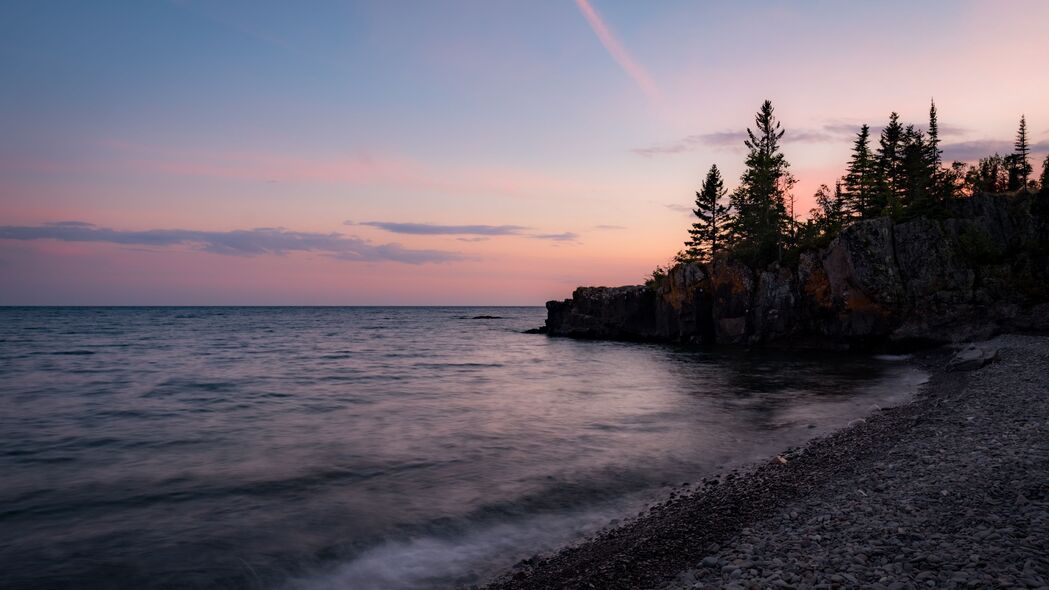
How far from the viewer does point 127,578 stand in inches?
398

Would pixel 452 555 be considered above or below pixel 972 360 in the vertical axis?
below

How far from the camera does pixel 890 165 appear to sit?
6912cm

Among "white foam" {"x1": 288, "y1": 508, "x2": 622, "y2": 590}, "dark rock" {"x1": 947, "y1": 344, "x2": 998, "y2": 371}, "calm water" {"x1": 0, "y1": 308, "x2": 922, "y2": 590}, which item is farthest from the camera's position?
"dark rock" {"x1": 947, "y1": 344, "x2": 998, "y2": 371}

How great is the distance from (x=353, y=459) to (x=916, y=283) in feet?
151

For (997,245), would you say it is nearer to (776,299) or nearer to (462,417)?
(776,299)

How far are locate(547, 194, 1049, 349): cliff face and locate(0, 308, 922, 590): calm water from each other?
7.28 meters

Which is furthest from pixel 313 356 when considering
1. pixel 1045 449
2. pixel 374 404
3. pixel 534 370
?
pixel 1045 449

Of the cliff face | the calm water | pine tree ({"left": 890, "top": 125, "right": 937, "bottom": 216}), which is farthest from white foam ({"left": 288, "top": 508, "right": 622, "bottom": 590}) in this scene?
pine tree ({"left": 890, "top": 125, "right": 937, "bottom": 216})

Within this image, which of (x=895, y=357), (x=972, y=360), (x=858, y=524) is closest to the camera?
(x=858, y=524)

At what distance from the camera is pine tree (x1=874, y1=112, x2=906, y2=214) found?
61312 millimetres

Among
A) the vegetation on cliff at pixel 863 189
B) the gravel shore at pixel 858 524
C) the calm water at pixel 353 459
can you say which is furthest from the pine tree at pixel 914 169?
the gravel shore at pixel 858 524

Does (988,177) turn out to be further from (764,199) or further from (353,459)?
(353,459)

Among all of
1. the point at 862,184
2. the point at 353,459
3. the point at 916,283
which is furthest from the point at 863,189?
the point at 353,459

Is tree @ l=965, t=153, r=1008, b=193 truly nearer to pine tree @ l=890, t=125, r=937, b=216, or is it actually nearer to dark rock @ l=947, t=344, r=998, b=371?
pine tree @ l=890, t=125, r=937, b=216
